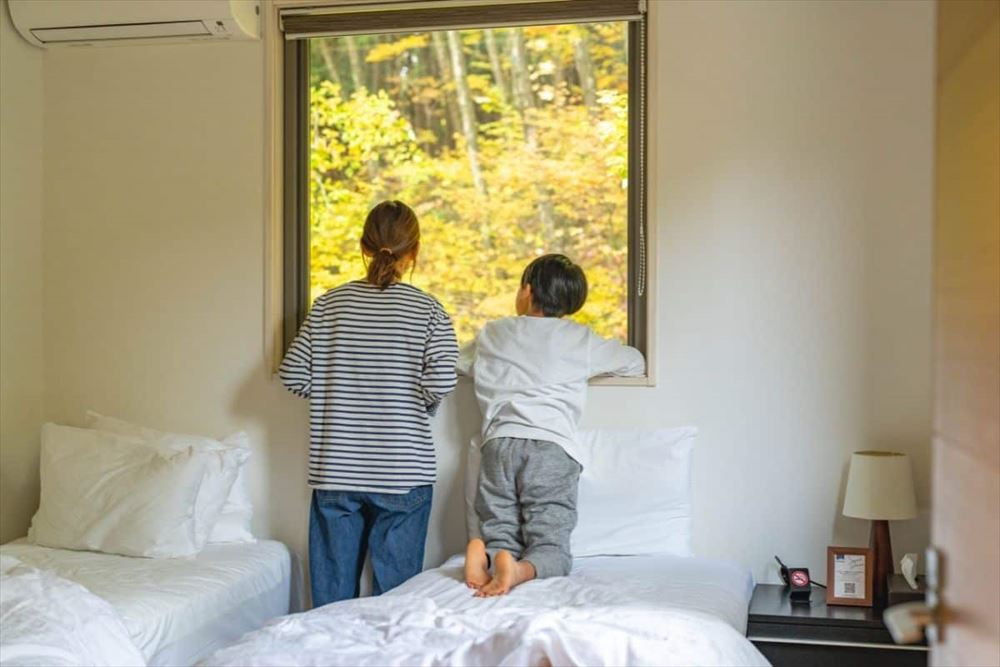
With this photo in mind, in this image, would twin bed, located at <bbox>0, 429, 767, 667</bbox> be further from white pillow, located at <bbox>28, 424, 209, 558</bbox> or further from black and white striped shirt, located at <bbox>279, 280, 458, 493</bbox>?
black and white striped shirt, located at <bbox>279, 280, 458, 493</bbox>

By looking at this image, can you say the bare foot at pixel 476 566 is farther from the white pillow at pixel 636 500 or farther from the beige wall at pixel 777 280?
the beige wall at pixel 777 280

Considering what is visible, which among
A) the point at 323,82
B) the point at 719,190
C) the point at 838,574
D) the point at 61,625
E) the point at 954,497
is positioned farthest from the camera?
the point at 323,82

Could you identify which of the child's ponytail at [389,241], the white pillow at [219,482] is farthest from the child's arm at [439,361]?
the white pillow at [219,482]

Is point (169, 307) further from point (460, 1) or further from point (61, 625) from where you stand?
point (61, 625)

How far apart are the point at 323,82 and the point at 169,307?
3.19 feet

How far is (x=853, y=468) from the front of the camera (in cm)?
351

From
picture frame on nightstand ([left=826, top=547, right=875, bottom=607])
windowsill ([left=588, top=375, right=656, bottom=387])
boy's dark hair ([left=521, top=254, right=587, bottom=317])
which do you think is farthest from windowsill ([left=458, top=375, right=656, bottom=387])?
picture frame on nightstand ([left=826, top=547, right=875, bottom=607])

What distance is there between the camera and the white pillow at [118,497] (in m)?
3.64

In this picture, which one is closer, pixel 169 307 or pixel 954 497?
pixel 954 497

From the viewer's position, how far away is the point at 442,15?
4012 millimetres

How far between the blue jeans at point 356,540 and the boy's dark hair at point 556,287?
68 centimetres

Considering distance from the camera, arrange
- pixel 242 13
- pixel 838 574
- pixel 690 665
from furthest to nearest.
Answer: pixel 242 13 → pixel 838 574 → pixel 690 665

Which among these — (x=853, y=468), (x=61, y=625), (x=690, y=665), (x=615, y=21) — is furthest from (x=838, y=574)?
(x=61, y=625)

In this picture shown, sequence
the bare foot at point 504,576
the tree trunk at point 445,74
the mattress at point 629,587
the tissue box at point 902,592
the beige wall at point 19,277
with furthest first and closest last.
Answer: the tree trunk at point 445,74 < the beige wall at point 19,277 < the tissue box at point 902,592 < the bare foot at point 504,576 < the mattress at point 629,587
